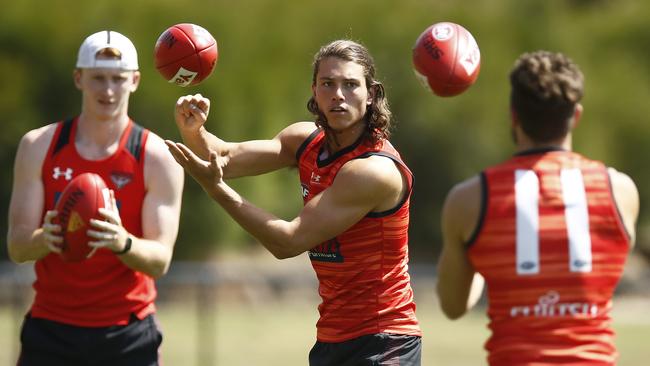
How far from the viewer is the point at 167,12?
20.3 m

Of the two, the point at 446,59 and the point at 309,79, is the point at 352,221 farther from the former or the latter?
the point at 309,79

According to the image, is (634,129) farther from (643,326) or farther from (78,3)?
(78,3)

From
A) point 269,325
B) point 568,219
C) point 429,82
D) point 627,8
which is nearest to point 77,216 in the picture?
point 429,82

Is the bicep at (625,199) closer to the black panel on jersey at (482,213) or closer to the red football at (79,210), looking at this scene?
the black panel on jersey at (482,213)

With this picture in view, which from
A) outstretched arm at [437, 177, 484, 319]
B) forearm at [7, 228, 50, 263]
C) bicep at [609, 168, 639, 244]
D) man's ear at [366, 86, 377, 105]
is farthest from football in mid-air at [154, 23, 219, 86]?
bicep at [609, 168, 639, 244]

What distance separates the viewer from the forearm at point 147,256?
18.3 ft

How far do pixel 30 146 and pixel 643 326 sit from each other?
1224 centimetres

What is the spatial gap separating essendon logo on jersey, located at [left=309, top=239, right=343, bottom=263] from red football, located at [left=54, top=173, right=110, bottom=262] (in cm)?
97

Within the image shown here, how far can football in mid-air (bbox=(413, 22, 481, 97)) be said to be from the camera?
5406 millimetres

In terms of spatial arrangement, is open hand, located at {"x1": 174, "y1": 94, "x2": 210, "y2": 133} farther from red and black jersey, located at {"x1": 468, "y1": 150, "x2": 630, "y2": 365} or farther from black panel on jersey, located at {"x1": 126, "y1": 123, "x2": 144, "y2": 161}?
red and black jersey, located at {"x1": 468, "y1": 150, "x2": 630, "y2": 365}

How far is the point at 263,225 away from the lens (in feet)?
16.3

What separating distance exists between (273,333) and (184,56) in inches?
405

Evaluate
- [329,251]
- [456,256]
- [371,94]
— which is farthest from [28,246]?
[456,256]

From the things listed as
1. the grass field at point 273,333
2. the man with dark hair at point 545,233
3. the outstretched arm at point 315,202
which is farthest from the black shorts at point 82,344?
the grass field at point 273,333
